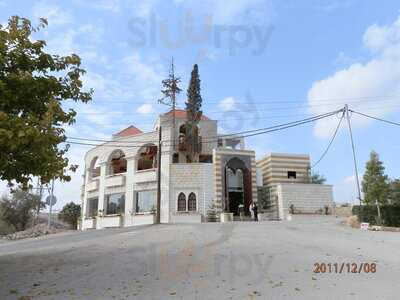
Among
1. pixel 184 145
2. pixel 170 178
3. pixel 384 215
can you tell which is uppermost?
pixel 184 145

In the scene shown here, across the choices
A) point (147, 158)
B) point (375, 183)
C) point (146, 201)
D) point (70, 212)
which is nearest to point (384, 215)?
point (375, 183)

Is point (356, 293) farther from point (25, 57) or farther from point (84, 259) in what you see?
point (25, 57)

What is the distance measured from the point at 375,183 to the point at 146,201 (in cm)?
1804

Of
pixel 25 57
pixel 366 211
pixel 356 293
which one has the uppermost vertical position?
pixel 25 57

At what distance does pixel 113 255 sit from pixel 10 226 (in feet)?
167

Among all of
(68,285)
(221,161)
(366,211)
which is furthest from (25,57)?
(221,161)

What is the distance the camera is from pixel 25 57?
11.4m

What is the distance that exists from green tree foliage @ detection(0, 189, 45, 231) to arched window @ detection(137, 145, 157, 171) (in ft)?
82.9

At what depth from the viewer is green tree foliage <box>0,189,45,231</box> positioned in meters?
57.3

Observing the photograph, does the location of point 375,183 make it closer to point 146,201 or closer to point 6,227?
point 146,201

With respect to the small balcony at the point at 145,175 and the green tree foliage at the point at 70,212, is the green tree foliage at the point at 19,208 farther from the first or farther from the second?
the small balcony at the point at 145,175

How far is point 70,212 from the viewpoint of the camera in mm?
53156

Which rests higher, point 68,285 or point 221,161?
point 221,161

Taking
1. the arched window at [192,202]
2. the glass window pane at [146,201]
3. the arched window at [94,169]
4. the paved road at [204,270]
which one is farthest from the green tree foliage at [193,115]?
the paved road at [204,270]
